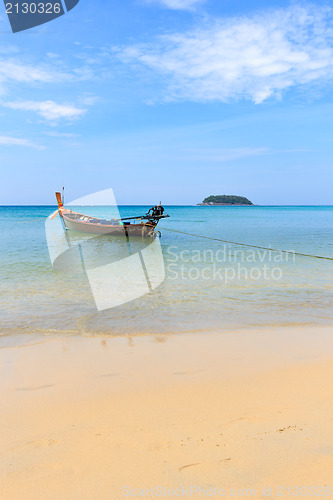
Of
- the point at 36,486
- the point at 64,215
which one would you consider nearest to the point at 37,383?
the point at 36,486

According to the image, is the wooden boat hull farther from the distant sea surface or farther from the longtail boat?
the distant sea surface

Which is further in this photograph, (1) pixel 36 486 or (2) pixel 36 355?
(2) pixel 36 355

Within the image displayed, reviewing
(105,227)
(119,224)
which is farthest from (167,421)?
(105,227)

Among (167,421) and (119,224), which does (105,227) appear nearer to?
(119,224)

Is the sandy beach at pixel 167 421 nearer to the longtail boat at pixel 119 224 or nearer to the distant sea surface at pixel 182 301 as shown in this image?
the distant sea surface at pixel 182 301

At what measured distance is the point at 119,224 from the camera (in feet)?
86.5

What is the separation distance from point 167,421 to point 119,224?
78.1 feet

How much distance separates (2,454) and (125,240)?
75.0 feet

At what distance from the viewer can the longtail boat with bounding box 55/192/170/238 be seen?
954 inches

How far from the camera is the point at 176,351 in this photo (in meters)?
4.92

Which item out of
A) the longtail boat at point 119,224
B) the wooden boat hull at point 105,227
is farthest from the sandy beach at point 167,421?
the wooden boat hull at point 105,227

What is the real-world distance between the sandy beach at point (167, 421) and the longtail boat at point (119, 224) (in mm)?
17881

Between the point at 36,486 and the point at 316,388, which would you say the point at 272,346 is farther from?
the point at 36,486

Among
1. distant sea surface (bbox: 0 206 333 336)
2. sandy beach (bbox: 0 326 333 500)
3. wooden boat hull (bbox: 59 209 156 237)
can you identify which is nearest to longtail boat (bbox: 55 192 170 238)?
wooden boat hull (bbox: 59 209 156 237)
